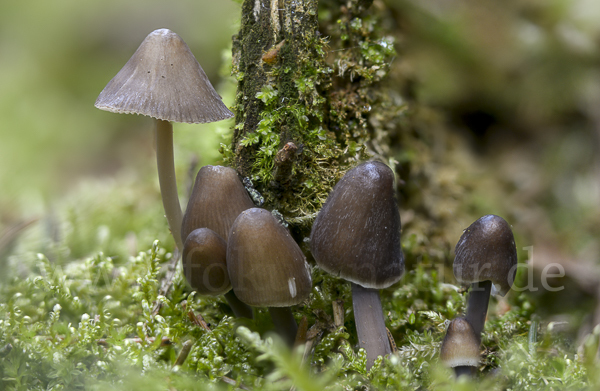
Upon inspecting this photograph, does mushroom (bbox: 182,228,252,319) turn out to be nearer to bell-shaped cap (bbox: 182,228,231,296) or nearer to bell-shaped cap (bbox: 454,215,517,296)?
bell-shaped cap (bbox: 182,228,231,296)

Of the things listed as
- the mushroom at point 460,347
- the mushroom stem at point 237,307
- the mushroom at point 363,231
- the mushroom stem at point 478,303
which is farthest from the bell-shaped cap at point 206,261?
the mushroom stem at point 478,303

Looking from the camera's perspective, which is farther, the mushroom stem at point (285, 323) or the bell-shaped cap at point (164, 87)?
the mushroom stem at point (285, 323)

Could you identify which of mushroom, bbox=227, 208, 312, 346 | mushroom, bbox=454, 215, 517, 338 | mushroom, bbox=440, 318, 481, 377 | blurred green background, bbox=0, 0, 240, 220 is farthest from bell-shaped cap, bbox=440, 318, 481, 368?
blurred green background, bbox=0, 0, 240, 220

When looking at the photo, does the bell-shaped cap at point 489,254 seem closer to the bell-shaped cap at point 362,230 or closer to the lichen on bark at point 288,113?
the bell-shaped cap at point 362,230

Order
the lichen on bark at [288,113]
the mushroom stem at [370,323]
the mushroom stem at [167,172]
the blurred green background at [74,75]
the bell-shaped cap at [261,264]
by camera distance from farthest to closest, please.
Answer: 1. the blurred green background at [74,75]
2. the lichen on bark at [288,113]
3. the mushroom stem at [167,172]
4. the mushroom stem at [370,323]
5. the bell-shaped cap at [261,264]

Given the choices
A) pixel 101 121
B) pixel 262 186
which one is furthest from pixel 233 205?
pixel 101 121

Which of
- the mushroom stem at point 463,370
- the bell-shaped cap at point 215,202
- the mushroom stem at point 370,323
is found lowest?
the mushroom stem at point 463,370

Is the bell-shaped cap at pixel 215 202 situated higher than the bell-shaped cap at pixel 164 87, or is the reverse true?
the bell-shaped cap at pixel 164 87

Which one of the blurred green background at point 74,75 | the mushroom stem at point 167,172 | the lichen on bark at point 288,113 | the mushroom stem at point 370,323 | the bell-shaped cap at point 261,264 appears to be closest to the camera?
the bell-shaped cap at point 261,264
